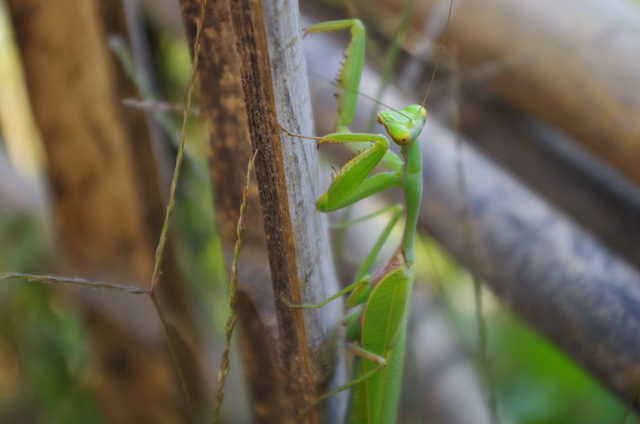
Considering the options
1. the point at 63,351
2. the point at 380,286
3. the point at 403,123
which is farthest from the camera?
the point at 63,351

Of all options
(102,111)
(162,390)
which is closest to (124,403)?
(162,390)

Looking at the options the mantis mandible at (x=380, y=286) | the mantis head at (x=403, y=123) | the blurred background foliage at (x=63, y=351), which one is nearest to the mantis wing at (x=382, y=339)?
the mantis mandible at (x=380, y=286)

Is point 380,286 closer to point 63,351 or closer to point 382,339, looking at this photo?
point 382,339

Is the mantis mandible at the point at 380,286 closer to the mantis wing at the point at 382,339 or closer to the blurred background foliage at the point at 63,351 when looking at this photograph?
the mantis wing at the point at 382,339

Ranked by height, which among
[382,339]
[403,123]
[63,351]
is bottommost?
[63,351]

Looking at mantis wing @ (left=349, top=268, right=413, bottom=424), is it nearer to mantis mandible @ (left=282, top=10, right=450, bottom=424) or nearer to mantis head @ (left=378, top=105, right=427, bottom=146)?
mantis mandible @ (left=282, top=10, right=450, bottom=424)

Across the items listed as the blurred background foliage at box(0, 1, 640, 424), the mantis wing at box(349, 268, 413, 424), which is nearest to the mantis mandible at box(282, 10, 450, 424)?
the mantis wing at box(349, 268, 413, 424)

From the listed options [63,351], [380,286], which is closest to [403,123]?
[380,286]

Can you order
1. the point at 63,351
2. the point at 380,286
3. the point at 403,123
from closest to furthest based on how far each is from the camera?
the point at 403,123 → the point at 380,286 → the point at 63,351
